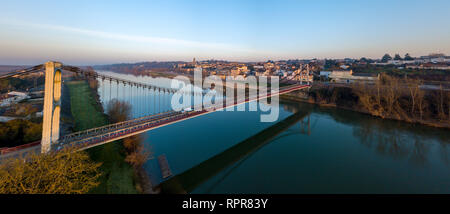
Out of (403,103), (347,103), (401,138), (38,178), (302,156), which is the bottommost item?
(302,156)

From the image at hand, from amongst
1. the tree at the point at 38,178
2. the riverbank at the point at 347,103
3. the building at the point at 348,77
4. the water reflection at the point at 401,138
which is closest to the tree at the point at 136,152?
the tree at the point at 38,178

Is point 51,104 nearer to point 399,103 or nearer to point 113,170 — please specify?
point 113,170

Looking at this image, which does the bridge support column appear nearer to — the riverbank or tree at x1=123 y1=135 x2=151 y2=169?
tree at x1=123 y1=135 x2=151 y2=169

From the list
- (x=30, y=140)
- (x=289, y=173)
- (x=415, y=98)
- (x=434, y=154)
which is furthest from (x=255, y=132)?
(x=415, y=98)

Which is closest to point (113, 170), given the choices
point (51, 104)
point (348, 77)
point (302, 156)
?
point (51, 104)

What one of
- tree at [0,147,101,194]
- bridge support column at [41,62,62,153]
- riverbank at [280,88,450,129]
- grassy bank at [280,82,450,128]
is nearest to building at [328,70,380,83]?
riverbank at [280,88,450,129]
